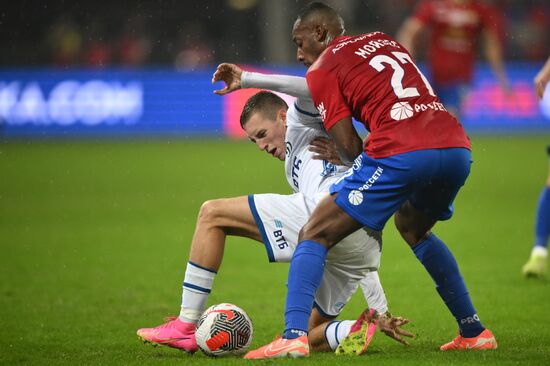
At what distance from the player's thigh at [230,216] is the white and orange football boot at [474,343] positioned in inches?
49.1

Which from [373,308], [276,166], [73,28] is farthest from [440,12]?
[73,28]

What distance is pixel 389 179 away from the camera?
455 centimetres

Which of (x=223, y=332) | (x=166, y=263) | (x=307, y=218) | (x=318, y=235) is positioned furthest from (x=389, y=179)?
(x=166, y=263)

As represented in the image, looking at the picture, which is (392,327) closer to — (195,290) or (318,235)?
(318,235)

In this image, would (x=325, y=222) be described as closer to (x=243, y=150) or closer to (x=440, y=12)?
(x=440, y=12)

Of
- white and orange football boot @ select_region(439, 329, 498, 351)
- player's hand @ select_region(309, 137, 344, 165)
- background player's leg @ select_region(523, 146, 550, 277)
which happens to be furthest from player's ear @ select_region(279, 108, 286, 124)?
background player's leg @ select_region(523, 146, 550, 277)

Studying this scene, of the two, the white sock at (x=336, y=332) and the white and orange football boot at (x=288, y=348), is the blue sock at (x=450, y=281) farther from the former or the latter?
the white and orange football boot at (x=288, y=348)

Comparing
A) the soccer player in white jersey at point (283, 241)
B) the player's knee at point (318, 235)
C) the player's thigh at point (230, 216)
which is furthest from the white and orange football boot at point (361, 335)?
the player's thigh at point (230, 216)

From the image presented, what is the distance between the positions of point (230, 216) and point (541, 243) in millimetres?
3666

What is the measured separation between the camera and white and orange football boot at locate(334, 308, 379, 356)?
16.0ft

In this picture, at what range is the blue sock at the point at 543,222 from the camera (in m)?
7.78

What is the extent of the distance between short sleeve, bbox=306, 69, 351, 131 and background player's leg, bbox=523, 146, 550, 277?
11.9ft

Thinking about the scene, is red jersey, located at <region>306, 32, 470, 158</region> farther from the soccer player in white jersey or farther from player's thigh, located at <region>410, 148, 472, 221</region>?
the soccer player in white jersey

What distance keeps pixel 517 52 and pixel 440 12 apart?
11726 millimetres
